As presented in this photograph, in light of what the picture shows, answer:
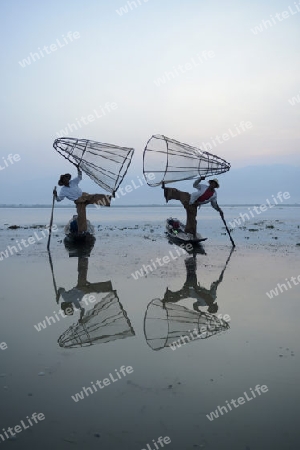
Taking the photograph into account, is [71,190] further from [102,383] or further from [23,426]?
[23,426]

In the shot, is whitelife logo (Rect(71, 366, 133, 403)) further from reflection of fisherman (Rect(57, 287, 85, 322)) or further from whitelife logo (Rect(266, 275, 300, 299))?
whitelife logo (Rect(266, 275, 300, 299))

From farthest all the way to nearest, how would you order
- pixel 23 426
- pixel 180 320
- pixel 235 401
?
pixel 180 320 → pixel 235 401 → pixel 23 426

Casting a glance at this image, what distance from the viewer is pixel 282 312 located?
22.9ft

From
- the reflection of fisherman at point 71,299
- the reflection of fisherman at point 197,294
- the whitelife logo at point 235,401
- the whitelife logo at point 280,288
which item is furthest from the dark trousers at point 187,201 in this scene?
the whitelife logo at point 235,401

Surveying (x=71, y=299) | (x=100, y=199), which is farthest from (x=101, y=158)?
(x=71, y=299)

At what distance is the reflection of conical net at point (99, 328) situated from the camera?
5.65m

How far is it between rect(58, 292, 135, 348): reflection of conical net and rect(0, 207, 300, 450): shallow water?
17 millimetres

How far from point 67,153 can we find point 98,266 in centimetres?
676

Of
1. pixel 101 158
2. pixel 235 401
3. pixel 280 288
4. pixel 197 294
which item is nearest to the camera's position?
pixel 235 401

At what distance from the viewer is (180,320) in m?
6.62

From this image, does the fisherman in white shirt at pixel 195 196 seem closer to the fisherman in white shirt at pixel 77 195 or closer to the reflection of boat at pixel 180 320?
the fisherman in white shirt at pixel 77 195

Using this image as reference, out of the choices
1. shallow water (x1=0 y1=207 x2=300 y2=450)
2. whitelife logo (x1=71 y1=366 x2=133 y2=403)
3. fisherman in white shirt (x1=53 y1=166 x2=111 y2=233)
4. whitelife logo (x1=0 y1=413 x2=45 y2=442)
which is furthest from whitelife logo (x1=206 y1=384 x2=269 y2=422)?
fisherman in white shirt (x1=53 y1=166 x2=111 y2=233)

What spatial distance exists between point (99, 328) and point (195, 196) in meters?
11.6

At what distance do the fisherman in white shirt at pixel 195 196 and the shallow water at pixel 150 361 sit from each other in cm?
726
